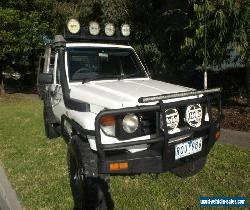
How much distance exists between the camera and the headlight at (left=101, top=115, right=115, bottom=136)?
461 centimetres

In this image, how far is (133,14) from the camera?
13.8m

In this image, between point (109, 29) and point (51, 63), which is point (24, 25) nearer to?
point (51, 63)

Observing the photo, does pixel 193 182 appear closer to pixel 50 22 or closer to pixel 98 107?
pixel 98 107

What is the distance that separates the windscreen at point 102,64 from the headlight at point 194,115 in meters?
1.65

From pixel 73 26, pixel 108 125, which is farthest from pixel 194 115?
pixel 73 26

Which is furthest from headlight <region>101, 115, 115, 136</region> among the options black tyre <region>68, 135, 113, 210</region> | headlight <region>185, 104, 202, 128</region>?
headlight <region>185, 104, 202, 128</region>

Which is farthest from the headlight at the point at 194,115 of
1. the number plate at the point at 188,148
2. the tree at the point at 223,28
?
the tree at the point at 223,28

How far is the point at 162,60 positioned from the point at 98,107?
902 centimetres

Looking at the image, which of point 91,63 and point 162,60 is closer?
point 91,63

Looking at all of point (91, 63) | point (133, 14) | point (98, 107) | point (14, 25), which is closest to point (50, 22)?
point (14, 25)

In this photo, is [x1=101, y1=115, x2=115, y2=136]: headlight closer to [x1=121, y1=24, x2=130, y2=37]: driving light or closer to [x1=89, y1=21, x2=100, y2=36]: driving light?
[x1=89, y1=21, x2=100, y2=36]: driving light

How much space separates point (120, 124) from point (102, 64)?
6.70ft

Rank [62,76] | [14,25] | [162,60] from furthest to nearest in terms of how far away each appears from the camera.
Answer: [14,25]
[162,60]
[62,76]

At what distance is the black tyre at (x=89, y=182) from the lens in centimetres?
466
